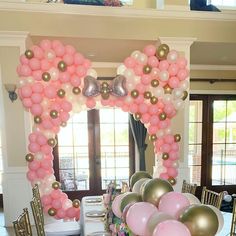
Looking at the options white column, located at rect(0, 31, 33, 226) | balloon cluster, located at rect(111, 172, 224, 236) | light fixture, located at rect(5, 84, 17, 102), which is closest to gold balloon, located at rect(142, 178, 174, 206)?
balloon cluster, located at rect(111, 172, 224, 236)

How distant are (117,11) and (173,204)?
8.92ft

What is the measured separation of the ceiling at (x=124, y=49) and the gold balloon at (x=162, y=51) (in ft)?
1.76

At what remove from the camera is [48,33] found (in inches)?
129

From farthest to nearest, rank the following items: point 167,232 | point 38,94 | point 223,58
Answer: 1. point 223,58
2. point 38,94
3. point 167,232

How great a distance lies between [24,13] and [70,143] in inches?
103

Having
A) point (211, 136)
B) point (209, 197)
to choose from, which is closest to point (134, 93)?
point (209, 197)

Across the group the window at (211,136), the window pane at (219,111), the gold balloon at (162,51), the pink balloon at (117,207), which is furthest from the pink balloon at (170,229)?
the window pane at (219,111)

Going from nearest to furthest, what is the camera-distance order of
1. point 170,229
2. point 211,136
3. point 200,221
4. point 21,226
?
point 170,229 → point 200,221 → point 21,226 → point 211,136

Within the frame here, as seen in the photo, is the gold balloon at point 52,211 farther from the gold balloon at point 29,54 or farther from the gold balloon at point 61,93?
the gold balloon at point 29,54

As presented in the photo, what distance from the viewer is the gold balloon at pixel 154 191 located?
1683 millimetres

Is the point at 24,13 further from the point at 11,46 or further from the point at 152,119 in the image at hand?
the point at 152,119

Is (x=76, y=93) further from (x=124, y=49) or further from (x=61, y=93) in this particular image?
(x=124, y=49)

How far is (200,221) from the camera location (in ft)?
4.50

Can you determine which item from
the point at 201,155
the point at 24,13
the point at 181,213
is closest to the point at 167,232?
the point at 181,213
